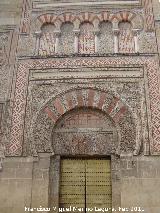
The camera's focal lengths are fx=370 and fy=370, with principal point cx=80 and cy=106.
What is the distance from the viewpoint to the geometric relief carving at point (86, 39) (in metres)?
7.54

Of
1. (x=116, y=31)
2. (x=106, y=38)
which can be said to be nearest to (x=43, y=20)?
(x=106, y=38)

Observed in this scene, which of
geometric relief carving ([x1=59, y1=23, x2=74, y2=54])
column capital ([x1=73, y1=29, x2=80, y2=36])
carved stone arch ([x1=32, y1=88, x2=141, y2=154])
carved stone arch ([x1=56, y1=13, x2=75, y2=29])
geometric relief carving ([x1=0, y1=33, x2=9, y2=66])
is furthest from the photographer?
carved stone arch ([x1=56, y1=13, x2=75, y2=29])

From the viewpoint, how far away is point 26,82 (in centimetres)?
719

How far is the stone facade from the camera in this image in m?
6.32

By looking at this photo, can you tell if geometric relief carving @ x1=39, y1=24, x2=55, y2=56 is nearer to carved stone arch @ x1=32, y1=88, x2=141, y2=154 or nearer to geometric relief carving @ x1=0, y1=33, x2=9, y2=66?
geometric relief carving @ x1=0, y1=33, x2=9, y2=66

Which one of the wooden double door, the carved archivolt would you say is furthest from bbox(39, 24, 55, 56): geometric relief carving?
the wooden double door

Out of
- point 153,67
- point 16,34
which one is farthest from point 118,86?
point 16,34

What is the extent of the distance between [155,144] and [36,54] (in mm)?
2999

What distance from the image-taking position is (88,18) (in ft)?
25.6

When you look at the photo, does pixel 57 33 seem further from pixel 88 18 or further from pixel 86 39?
pixel 88 18

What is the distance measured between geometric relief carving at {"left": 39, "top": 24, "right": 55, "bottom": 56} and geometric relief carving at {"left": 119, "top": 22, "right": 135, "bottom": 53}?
1.41 metres

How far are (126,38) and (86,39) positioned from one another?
83cm

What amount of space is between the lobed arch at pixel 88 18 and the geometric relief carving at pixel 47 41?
112mm

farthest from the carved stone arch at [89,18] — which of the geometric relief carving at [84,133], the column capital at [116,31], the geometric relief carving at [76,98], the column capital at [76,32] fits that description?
the geometric relief carving at [84,133]
